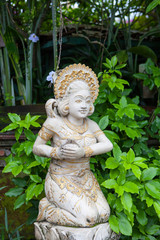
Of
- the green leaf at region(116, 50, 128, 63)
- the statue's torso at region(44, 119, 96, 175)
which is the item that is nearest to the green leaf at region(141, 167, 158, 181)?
the statue's torso at region(44, 119, 96, 175)

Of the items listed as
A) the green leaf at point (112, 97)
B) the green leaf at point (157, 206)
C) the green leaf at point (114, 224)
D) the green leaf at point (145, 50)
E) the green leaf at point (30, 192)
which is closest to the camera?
the green leaf at point (114, 224)

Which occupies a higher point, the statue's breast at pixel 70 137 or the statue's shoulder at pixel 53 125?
the statue's shoulder at pixel 53 125

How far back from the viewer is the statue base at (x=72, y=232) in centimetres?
169

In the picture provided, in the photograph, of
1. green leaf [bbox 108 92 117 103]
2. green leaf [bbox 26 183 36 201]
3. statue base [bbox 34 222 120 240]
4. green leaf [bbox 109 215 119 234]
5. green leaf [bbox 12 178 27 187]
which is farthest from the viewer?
green leaf [bbox 108 92 117 103]

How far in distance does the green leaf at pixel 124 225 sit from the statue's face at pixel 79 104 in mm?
722

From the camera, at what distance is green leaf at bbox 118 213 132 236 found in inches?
73.0

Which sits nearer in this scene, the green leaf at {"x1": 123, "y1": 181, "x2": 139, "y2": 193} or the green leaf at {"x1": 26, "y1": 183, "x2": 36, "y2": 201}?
the green leaf at {"x1": 123, "y1": 181, "x2": 139, "y2": 193}

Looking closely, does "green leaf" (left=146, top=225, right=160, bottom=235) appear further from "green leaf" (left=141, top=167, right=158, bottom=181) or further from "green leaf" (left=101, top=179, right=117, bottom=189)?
"green leaf" (left=101, top=179, right=117, bottom=189)

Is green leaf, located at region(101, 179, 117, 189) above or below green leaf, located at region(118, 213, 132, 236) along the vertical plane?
above

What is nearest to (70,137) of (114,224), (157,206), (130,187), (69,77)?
(69,77)

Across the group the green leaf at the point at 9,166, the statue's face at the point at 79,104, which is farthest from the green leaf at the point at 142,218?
the green leaf at the point at 9,166

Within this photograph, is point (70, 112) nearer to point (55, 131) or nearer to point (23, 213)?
point (55, 131)

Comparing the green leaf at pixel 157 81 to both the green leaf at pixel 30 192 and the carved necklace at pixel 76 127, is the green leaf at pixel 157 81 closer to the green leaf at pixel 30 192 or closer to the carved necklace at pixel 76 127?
the carved necklace at pixel 76 127

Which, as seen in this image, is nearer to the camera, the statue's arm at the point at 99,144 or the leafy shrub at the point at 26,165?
the statue's arm at the point at 99,144
